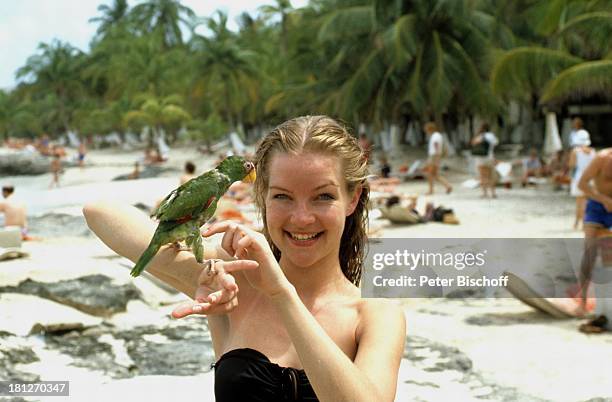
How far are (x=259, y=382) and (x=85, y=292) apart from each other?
5.12m

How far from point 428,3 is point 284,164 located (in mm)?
22177

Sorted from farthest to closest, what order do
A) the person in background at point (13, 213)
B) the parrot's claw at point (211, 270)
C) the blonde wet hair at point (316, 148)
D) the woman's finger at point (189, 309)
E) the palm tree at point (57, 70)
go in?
the palm tree at point (57, 70), the person in background at point (13, 213), the blonde wet hair at point (316, 148), the parrot's claw at point (211, 270), the woman's finger at point (189, 309)

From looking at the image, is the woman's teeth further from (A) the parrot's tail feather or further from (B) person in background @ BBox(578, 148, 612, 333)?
(B) person in background @ BBox(578, 148, 612, 333)

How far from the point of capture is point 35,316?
219 inches

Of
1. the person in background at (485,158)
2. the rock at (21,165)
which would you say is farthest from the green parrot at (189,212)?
the rock at (21,165)

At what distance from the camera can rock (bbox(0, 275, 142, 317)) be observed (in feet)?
20.0

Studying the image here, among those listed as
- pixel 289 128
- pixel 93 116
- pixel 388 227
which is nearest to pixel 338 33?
pixel 388 227

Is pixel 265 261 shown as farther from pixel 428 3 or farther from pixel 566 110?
pixel 566 110

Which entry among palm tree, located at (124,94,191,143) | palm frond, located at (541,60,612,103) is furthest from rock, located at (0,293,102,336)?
palm tree, located at (124,94,191,143)

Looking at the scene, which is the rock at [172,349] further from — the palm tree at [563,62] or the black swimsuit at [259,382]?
the palm tree at [563,62]

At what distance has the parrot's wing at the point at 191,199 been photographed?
1.48 metres

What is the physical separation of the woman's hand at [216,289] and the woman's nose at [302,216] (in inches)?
9.5

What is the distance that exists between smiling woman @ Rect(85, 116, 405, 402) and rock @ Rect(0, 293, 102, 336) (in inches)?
159

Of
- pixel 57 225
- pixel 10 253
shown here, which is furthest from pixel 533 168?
pixel 10 253
